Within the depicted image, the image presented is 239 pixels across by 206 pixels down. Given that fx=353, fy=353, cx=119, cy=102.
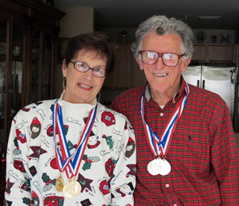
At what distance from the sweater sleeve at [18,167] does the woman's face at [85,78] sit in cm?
26

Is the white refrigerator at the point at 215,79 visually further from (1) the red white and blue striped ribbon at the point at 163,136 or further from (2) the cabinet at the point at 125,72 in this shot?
(1) the red white and blue striped ribbon at the point at 163,136

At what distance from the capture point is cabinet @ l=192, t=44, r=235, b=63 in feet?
23.5

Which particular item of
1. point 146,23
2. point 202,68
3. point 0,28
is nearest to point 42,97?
point 0,28

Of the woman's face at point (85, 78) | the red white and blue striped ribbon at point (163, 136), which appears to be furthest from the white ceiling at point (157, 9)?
the woman's face at point (85, 78)

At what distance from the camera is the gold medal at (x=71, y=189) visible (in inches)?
57.0

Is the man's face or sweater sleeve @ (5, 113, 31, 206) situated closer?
sweater sleeve @ (5, 113, 31, 206)

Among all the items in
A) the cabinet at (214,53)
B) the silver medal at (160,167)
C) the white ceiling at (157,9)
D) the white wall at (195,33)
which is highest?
the white ceiling at (157,9)

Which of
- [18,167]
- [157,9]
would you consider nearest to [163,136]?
[18,167]

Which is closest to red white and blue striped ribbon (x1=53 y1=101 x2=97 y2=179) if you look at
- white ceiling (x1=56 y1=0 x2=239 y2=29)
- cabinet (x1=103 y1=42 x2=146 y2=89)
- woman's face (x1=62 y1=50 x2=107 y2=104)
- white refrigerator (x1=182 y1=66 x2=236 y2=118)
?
woman's face (x1=62 y1=50 x2=107 y2=104)

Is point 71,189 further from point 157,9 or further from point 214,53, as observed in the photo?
point 214,53

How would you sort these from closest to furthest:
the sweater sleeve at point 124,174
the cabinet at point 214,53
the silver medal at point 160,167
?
the sweater sleeve at point 124,174 < the silver medal at point 160,167 < the cabinet at point 214,53

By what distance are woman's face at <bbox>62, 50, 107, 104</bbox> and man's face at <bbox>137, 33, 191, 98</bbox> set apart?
0.29m

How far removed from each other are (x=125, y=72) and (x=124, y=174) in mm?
5703

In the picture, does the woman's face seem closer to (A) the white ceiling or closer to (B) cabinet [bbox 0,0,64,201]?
(B) cabinet [bbox 0,0,64,201]
